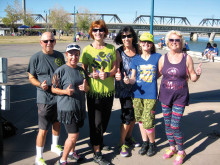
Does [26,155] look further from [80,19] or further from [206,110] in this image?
[80,19]

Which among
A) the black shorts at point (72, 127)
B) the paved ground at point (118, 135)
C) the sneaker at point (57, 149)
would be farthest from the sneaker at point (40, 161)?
the black shorts at point (72, 127)

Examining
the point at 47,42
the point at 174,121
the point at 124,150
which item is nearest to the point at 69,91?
the point at 47,42

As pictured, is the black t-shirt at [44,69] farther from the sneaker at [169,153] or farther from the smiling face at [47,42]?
the sneaker at [169,153]

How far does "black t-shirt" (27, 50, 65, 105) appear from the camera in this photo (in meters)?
2.66

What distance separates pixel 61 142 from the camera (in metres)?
3.42

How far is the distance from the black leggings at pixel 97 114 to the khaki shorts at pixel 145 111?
402 millimetres

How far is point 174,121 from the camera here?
9.23 ft

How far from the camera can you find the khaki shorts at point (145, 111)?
292cm

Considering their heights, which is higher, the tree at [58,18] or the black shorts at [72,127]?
the tree at [58,18]

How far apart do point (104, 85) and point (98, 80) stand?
0.34 ft

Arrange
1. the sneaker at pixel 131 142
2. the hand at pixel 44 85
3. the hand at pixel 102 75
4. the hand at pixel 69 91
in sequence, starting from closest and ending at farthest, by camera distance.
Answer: the hand at pixel 69 91 → the hand at pixel 44 85 → the hand at pixel 102 75 → the sneaker at pixel 131 142

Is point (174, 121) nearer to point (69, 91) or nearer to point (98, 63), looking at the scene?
point (98, 63)

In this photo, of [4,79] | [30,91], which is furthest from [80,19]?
[4,79]

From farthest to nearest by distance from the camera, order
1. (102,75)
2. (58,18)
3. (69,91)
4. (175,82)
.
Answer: (58,18) < (175,82) < (102,75) < (69,91)
